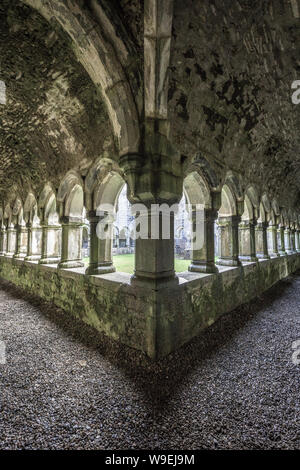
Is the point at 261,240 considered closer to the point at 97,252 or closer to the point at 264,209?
the point at 264,209

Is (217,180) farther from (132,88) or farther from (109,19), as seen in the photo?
(109,19)

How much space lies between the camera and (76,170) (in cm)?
343

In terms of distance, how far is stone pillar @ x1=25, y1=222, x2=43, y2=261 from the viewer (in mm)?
5166

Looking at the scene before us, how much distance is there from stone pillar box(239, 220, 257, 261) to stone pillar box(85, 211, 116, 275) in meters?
3.17

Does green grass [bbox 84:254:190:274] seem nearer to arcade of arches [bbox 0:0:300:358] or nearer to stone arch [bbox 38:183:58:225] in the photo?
arcade of arches [bbox 0:0:300:358]

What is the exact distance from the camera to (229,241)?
3.94 m

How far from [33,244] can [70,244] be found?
2179 millimetres

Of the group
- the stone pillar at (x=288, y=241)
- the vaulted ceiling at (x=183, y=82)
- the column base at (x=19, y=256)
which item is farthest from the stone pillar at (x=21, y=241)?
the stone pillar at (x=288, y=241)

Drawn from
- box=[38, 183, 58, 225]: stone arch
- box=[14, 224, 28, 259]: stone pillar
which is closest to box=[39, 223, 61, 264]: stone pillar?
box=[38, 183, 58, 225]: stone arch

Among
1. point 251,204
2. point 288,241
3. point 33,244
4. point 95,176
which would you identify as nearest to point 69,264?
point 95,176

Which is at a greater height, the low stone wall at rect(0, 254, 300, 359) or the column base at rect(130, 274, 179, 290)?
the column base at rect(130, 274, 179, 290)

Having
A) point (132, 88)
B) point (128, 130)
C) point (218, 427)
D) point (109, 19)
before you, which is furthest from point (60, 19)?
point (218, 427)

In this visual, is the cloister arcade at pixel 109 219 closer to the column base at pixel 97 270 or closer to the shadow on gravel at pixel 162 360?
the column base at pixel 97 270

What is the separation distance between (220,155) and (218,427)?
3.49 meters
